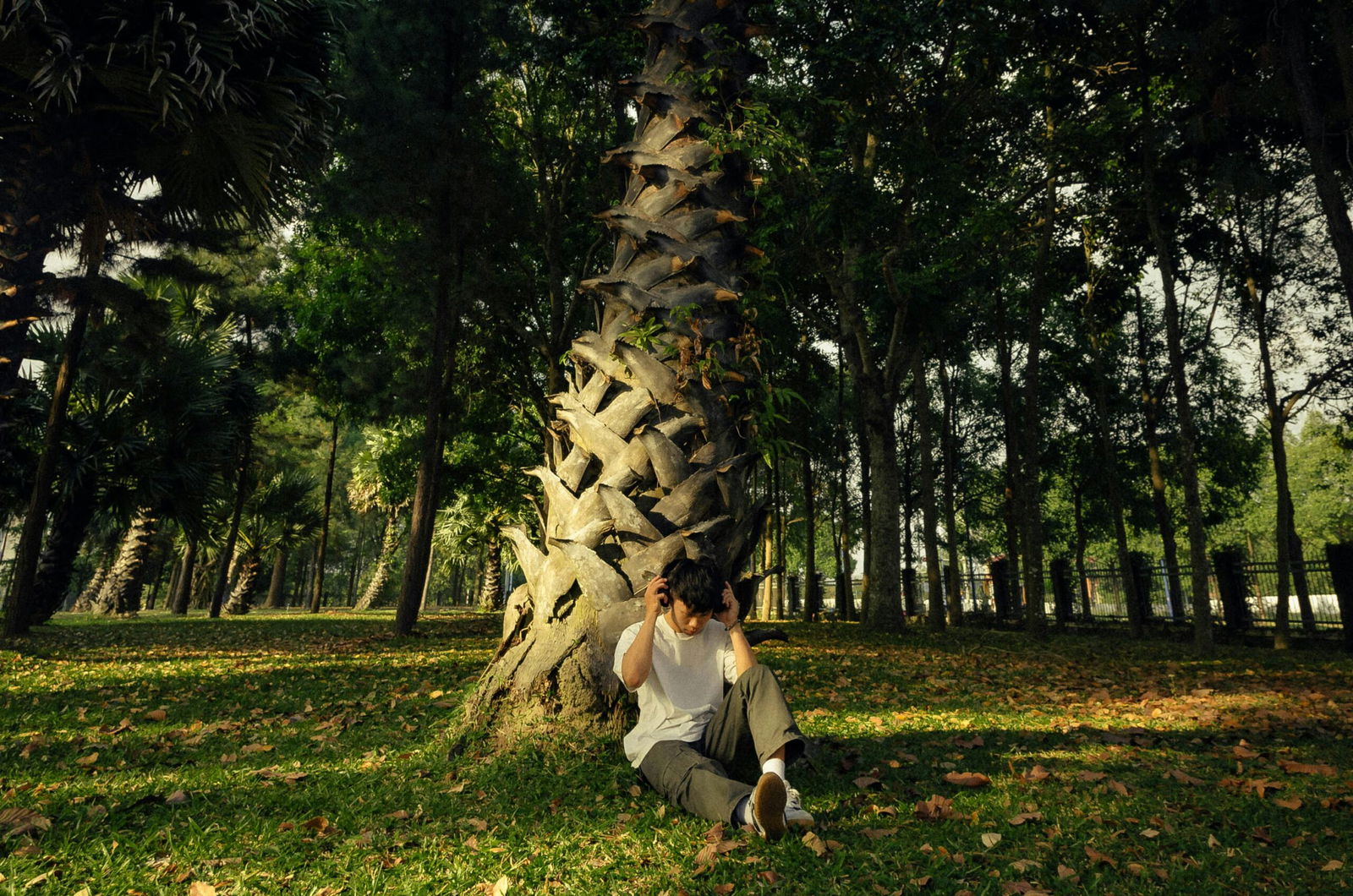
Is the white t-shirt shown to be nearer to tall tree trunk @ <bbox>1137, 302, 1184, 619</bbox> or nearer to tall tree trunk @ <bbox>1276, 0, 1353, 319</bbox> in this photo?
tall tree trunk @ <bbox>1276, 0, 1353, 319</bbox>

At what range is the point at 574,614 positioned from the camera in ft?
13.1

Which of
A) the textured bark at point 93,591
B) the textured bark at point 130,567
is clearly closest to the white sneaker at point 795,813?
the textured bark at point 130,567

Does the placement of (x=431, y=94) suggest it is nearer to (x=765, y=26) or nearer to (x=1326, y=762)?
(x=765, y=26)

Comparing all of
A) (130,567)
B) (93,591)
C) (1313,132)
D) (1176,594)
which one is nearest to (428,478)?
(130,567)

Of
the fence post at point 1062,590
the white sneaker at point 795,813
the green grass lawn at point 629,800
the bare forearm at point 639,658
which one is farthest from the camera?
the fence post at point 1062,590

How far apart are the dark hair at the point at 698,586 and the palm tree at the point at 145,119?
25.2 feet

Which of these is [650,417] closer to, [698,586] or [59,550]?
[698,586]

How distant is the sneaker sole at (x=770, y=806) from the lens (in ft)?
9.25

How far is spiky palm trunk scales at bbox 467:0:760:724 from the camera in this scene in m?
3.89

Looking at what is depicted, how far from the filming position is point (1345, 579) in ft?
38.9

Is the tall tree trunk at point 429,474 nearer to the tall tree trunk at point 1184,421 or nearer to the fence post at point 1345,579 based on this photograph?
the tall tree trunk at point 1184,421

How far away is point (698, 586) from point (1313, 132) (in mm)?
10411

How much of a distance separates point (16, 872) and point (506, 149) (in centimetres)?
1429

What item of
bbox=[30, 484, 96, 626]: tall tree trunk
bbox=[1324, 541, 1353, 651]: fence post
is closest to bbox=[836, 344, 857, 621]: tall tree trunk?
bbox=[1324, 541, 1353, 651]: fence post
